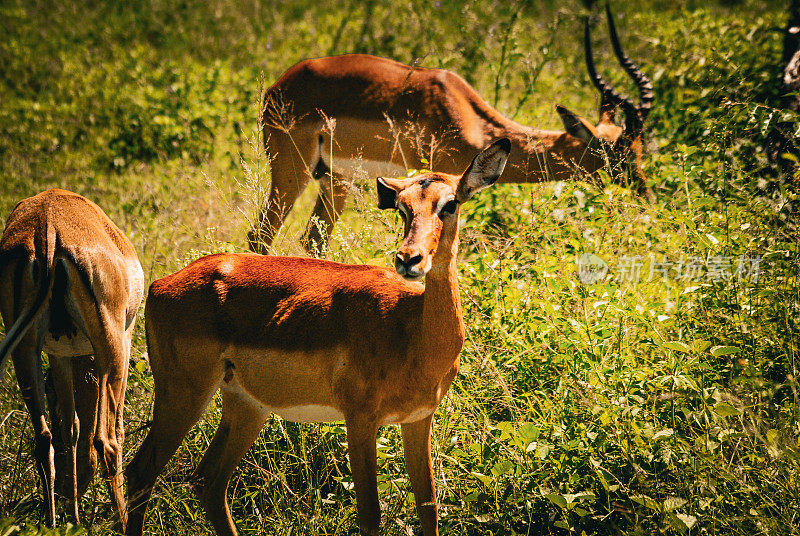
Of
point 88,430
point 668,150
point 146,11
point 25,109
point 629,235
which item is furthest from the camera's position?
point 146,11

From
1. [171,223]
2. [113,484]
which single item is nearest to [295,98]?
[171,223]

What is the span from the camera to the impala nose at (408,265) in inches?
94.7

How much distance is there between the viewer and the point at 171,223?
566 centimetres

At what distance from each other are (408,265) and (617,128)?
3.80 metres

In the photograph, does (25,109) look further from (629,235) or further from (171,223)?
(629,235)

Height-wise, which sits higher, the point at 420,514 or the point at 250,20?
the point at 250,20

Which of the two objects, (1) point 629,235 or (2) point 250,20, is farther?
(2) point 250,20

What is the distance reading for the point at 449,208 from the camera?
8.74ft

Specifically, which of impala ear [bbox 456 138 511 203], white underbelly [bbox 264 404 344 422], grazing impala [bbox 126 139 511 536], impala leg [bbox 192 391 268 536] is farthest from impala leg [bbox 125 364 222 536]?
Result: impala ear [bbox 456 138 511 203]

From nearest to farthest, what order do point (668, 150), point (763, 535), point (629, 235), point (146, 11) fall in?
point (763, 535), point (629, 235), point (668, 150), point (146, 11)

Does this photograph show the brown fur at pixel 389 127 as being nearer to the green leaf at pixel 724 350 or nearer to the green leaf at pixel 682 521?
the green leaf at pixel 724 350

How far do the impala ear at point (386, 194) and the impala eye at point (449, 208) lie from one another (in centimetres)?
25

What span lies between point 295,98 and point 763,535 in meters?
4.37

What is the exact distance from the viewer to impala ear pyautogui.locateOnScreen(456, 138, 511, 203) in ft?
8.98
